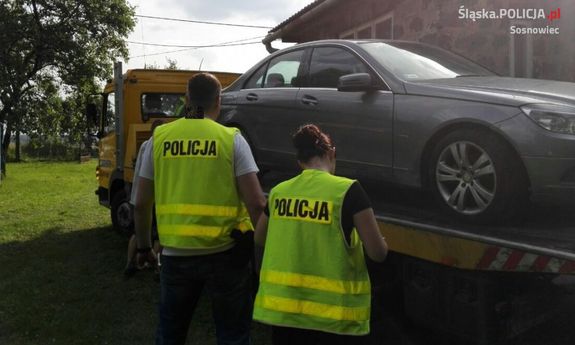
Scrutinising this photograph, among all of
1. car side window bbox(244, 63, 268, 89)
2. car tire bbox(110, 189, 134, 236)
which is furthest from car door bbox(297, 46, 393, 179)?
car tire bbox(110, 189, 134, 236)

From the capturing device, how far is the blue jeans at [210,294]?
116 inches

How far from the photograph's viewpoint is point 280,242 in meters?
2.61

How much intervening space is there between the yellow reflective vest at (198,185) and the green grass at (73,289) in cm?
212

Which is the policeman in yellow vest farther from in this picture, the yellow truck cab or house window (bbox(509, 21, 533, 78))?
house window (bbox(509, 21, 533, 78))

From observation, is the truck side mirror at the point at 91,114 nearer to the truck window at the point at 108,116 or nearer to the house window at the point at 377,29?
the truck window at the point at 108,116

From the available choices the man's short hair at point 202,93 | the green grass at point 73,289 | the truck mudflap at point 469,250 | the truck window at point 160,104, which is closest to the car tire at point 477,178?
the truck mudflap at point 469,250

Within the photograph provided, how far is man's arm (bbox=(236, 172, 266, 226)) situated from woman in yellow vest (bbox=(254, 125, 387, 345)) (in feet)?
0.87

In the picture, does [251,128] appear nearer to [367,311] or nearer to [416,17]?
[367,311]

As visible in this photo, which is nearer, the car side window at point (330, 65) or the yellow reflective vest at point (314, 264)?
the yellow reflective vest at point (314, 264)

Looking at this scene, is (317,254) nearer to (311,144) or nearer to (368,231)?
(368,231)

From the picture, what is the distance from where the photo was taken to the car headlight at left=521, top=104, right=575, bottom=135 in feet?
10.7

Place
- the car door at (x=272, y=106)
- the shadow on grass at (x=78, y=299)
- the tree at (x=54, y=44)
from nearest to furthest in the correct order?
the shadow on grass at (x=78, y=299), the car door at (x=272, y=106), the tree at (x=54, y=44)

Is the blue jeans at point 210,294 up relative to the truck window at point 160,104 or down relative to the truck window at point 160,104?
down

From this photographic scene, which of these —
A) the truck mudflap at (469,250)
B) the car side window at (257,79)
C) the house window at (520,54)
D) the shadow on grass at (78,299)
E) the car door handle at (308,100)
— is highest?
the house window at (520,54)
